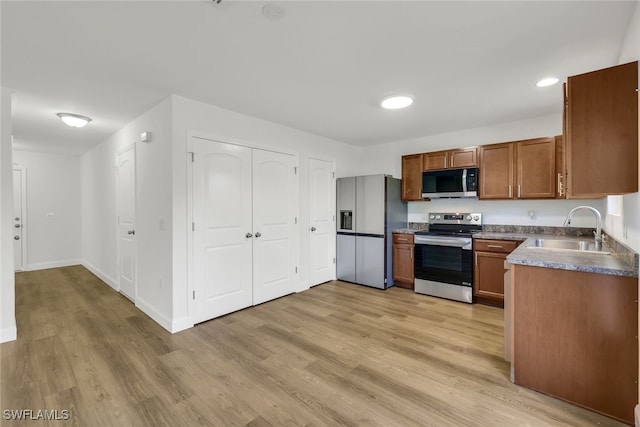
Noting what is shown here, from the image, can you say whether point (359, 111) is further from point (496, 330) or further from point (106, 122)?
point (106, 122)

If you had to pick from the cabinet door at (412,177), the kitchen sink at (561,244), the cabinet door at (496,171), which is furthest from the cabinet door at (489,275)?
the cabinet door at (412,177)

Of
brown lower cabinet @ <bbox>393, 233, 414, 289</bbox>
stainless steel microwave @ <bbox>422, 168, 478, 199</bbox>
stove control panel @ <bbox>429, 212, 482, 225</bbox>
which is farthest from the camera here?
brown lower cabinet @ <bbox>393, 233, 414, 289</bbox>

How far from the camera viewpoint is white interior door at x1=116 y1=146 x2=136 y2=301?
3709 mm

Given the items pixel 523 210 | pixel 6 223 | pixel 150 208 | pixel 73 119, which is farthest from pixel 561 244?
pixel 73 119

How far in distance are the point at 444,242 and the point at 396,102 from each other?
6.66ft

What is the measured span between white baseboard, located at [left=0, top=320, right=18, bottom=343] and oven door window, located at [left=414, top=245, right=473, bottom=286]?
464 centimetres

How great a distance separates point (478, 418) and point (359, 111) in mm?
3075

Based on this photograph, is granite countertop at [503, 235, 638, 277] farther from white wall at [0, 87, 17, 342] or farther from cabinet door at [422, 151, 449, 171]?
white wall at [0, 87, 17, 342]

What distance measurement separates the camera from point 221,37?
1.91 m

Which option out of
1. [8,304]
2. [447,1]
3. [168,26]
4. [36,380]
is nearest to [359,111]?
[447,1]

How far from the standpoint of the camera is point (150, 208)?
3229 millimetres

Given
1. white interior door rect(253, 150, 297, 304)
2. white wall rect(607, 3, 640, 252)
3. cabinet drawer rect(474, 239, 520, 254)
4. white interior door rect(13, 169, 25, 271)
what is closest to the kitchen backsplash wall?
cabinet drawer rect(474, 239, 520, 254)

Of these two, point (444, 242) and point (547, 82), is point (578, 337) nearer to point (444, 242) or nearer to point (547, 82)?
point (444, 242)

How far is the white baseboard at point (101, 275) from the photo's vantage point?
14.5 feet
